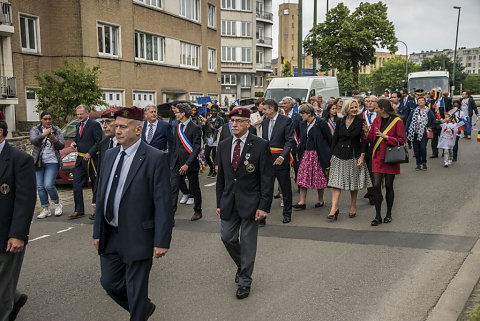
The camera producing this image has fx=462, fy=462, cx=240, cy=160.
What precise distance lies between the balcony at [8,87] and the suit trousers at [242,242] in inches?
721

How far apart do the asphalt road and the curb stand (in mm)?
84

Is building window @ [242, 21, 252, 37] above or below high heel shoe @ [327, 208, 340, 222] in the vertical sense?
above

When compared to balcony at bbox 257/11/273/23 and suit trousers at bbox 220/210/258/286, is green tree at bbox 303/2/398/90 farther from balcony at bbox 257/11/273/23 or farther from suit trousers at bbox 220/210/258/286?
balcony at bbox 257/11/273/23

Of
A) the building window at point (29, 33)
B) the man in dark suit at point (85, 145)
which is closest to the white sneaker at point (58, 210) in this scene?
the man in dark suit at point (85, 145)

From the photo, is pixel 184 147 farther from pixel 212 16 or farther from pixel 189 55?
pixel 212 16

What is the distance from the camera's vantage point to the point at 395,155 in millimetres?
7301

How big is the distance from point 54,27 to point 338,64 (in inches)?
856

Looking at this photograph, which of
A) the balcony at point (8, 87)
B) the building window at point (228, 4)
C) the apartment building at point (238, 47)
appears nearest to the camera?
the balcony at point (8, 87)

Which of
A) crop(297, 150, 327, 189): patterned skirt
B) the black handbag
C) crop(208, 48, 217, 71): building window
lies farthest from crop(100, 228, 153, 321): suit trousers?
crop(208, 48, 217, 71): building window

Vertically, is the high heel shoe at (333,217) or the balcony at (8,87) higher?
the balcony at (8,87)

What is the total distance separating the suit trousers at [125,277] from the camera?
3.61 meters

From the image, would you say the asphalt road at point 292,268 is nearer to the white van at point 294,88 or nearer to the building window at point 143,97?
the white van at point 294,88

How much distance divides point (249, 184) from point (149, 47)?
24.2 metres

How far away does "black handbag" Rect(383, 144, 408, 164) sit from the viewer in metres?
7.27
